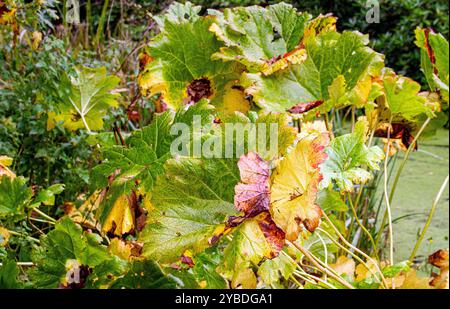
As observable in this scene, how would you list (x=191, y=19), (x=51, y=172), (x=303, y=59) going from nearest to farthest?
(x=303, y=59) → (x=191, y=19) → (x=51, y=172)

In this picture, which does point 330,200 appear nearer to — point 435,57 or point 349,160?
point 349,160

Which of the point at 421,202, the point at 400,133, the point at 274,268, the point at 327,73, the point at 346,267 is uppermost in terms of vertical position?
the point at 327,73

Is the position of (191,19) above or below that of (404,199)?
above

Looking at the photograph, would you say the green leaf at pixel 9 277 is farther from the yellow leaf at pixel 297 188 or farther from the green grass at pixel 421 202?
the green grass at pixel 421 202

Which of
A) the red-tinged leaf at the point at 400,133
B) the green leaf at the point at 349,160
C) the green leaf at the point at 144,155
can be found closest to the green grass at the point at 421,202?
the red-tinged leaf at the point at 400,133

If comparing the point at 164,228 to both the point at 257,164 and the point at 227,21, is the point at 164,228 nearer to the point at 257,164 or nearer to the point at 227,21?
the point at 257,164

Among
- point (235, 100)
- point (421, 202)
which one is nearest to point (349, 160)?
point (235, 100)

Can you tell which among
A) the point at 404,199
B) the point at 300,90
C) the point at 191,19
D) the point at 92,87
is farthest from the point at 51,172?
the point at 404,199
